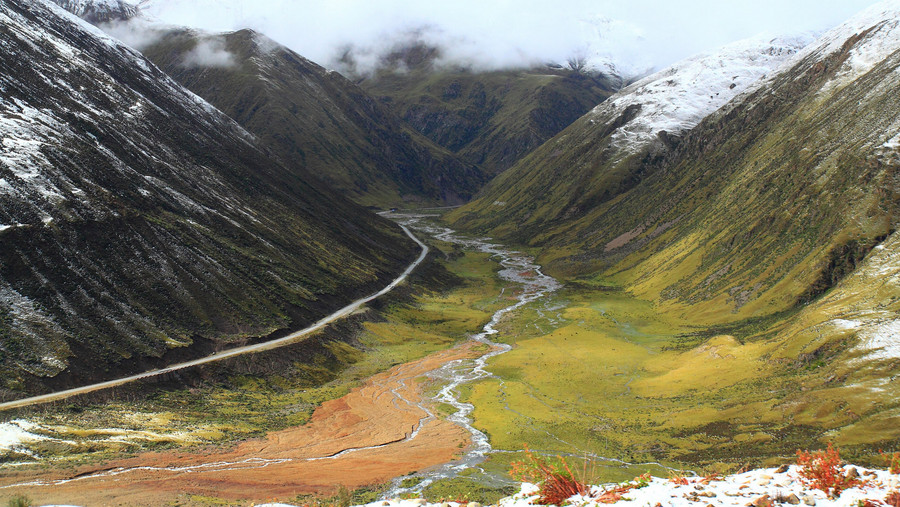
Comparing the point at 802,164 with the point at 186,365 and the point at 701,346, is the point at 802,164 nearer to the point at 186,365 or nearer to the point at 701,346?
the point at 701,346

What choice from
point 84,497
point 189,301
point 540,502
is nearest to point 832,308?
point 540,502

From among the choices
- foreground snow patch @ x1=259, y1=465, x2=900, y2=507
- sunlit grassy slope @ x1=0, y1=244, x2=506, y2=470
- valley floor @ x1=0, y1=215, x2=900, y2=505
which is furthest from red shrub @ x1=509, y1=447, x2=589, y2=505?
sunlit grassy slope @ x1=0, y1=244, x2=506, y2=470

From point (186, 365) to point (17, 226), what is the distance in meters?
34.3

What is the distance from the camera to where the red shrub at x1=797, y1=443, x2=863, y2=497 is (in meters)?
19.9

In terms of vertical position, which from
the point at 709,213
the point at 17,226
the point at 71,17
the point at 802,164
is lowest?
the point at 17,226

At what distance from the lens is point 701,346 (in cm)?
9750

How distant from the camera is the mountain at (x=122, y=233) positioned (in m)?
80.4

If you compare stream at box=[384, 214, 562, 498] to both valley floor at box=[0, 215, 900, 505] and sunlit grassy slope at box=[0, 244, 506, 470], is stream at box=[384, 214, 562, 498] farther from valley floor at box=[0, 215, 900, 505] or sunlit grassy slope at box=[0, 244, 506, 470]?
sunlit grassy slope at box=[0, 244, 506, 470]

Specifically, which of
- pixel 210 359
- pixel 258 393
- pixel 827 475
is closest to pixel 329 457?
pixel 258 393

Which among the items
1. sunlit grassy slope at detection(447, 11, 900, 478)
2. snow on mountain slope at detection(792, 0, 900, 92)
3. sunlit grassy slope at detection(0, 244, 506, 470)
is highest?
snow on mountain slope at detection(792, 0, 900, 92)

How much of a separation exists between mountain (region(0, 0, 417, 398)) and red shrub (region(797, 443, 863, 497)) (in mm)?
76974

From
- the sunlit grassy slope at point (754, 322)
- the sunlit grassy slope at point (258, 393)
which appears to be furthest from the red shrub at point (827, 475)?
the sunlit grassy slope at point (258, 393)

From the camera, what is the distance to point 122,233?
338ft

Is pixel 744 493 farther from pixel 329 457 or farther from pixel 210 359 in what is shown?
pixel 210 359
